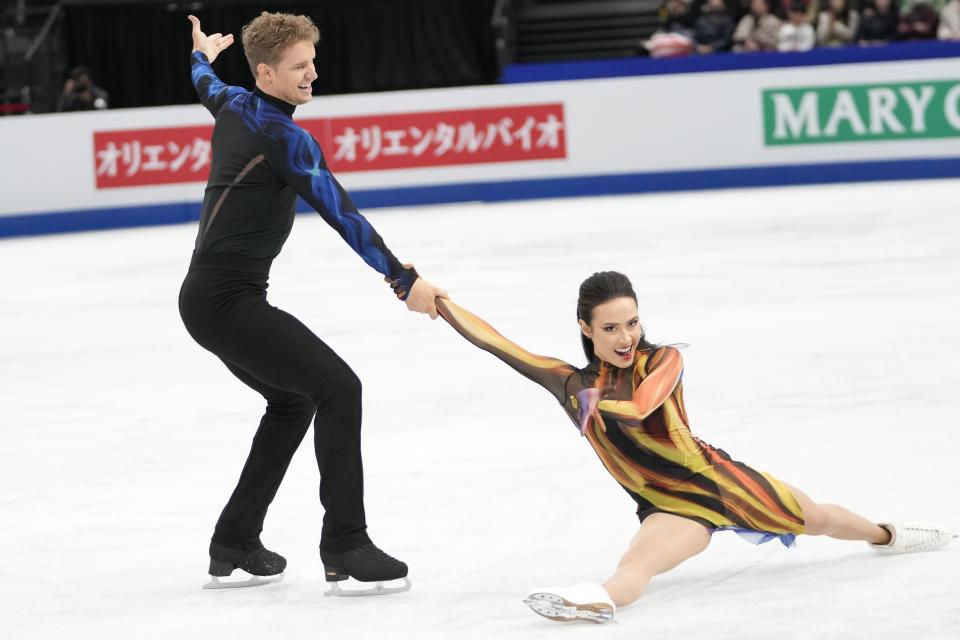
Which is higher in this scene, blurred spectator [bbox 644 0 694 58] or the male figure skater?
the male figure skater

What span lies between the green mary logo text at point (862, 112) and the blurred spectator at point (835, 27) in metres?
0.97

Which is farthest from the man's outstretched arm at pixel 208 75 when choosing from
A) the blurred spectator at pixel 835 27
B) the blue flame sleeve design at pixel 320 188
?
the blurred spectator at pixel 835 27

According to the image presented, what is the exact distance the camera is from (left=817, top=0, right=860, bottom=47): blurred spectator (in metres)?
15.2

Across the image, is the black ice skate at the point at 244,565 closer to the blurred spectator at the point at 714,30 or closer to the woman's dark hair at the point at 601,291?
the woman's dark hair at the point at 601,291

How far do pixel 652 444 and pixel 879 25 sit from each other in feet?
41.1

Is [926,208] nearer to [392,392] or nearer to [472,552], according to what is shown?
[392,392]

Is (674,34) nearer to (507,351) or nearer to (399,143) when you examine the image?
(399,143)

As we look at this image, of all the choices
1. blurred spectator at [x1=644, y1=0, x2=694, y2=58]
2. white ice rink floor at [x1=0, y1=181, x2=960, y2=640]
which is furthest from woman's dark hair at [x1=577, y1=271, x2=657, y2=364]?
blurred spectator at [x1=644, y1=0, x2=694, y2=58]

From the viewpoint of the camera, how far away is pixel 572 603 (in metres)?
3.23

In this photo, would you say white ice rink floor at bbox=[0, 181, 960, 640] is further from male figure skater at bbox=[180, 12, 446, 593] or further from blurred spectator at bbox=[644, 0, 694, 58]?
blurred spectator at bbox=[644, 0, 694, 58]

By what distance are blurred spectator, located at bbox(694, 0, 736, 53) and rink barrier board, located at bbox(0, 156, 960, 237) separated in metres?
1.69

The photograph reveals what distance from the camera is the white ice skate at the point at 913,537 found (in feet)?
12.1

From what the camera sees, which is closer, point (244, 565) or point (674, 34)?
point (244, 565)

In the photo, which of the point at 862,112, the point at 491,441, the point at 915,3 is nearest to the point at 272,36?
the point at 491,441
